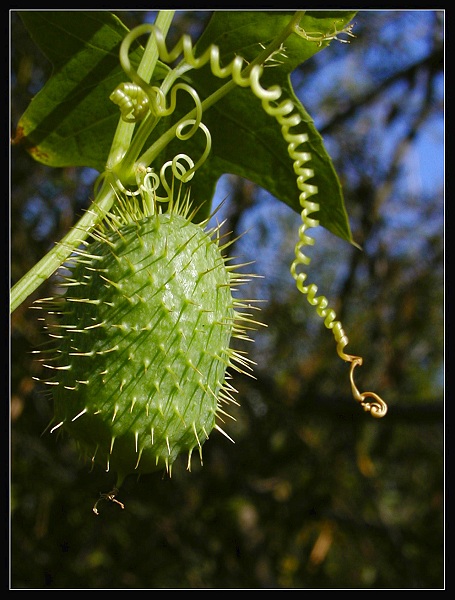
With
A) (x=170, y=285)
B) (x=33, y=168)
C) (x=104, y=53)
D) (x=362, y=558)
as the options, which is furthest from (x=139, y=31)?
(x=362, y=558)

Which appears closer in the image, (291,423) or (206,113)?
(206,113)

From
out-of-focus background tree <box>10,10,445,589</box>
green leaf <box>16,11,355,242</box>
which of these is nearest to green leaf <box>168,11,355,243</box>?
green leaf <box>16,11,355,242</box>

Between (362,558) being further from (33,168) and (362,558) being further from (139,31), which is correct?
(139,31)

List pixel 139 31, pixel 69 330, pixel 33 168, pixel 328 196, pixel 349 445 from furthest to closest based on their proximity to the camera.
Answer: pixel 349 445
pixel 33 168
pixel 328 196
pixel 69 330
pixel 139 31

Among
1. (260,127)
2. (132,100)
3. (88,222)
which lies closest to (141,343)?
(88,222)

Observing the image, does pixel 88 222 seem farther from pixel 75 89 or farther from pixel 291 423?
pixel 291 423

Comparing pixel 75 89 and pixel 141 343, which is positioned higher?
pixel 75 89

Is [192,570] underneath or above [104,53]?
underneath
